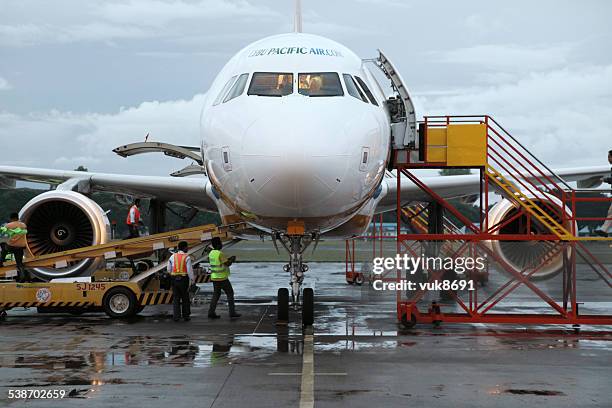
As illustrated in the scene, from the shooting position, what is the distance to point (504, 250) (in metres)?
16.3

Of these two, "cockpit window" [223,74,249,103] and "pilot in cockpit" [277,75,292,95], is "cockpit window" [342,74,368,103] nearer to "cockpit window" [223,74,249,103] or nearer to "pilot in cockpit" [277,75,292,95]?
"pilot in cockpit" [277,75,292,95]

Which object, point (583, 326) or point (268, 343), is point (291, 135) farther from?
point (583, 326)

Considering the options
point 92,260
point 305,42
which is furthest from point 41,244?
point 305,42

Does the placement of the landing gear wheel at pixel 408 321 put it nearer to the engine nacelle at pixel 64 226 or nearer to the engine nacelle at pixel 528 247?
the engine nacelle at pixel 528 247

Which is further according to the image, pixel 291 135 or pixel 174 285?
pixel 174 285

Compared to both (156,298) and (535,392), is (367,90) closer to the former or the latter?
(156,298)

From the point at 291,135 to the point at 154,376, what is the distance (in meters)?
3.39

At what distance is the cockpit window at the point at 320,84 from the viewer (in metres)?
12.3

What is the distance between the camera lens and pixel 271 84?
1247 centimetres

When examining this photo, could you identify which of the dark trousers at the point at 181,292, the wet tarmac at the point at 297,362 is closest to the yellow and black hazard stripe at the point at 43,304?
the wet tarmac at the point at 297,362

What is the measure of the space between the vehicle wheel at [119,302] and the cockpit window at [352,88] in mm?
5740

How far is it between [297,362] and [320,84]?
164 inches

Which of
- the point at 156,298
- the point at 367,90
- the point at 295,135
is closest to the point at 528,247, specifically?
the point at 367,90

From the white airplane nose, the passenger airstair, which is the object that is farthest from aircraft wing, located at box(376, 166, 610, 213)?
A: the white airplane nose
